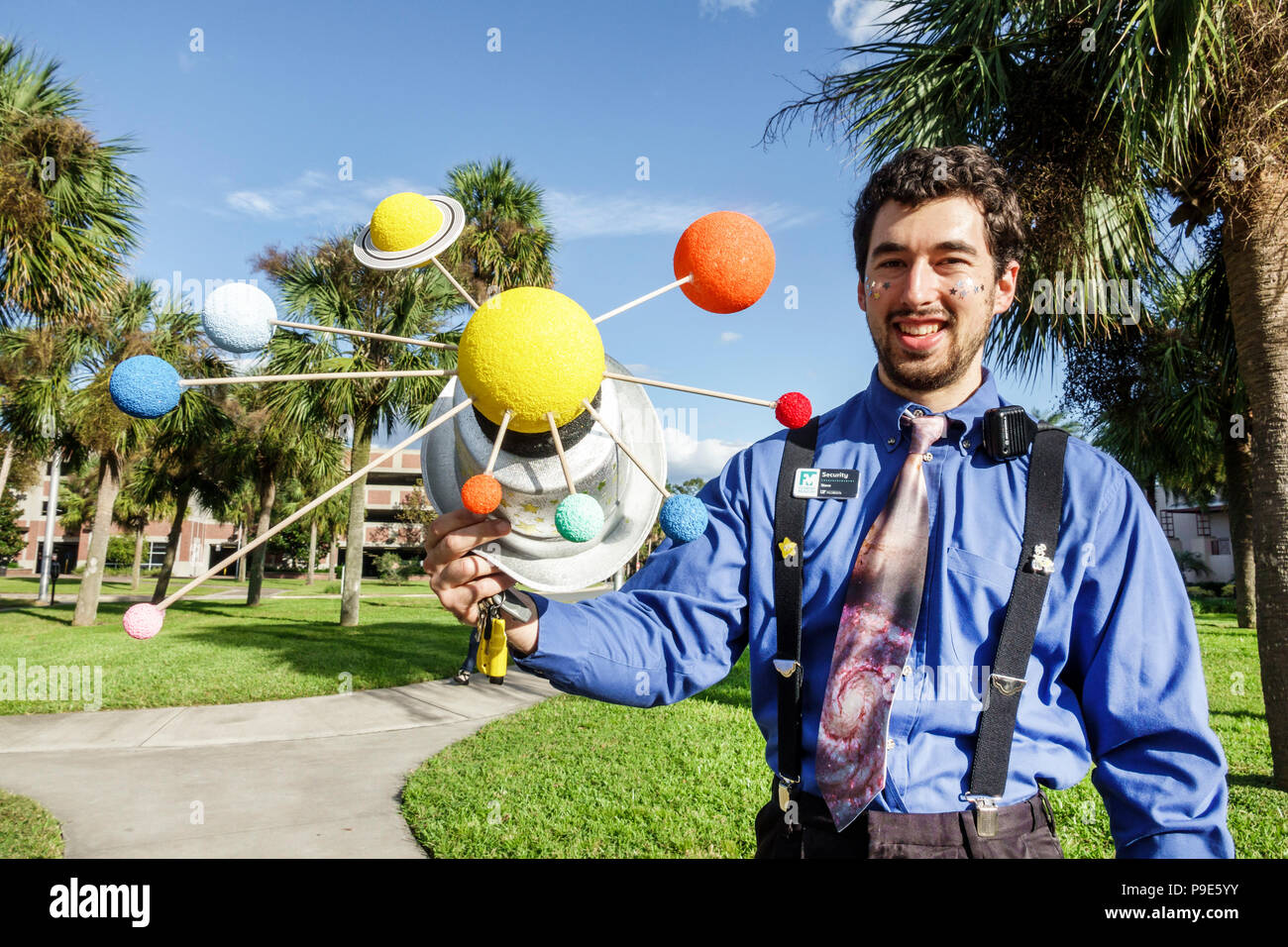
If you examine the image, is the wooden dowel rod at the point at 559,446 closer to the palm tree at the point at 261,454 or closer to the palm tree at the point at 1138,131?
the palm tree at the point at 1138,131

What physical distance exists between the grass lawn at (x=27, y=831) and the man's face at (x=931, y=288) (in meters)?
4.65

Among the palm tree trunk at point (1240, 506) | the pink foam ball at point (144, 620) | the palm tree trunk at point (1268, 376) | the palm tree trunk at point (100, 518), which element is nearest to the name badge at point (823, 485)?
the pink foam ball at point (144, 620)

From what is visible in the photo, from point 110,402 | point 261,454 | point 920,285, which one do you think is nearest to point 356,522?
point 110,402

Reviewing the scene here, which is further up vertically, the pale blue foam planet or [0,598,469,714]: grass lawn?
the pale blue foam planet

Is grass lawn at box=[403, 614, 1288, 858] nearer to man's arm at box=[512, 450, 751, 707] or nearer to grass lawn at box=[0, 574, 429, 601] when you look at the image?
man's arm at box=[512, 450, 751, 707]

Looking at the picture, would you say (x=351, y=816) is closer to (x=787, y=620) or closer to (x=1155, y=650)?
(x=787, y=620)

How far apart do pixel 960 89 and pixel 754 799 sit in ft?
15.8

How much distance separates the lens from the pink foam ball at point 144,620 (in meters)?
0.90

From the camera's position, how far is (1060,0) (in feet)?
16.1

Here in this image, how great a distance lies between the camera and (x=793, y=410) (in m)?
1.07

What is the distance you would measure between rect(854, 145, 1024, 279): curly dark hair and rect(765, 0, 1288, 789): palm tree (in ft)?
11.6

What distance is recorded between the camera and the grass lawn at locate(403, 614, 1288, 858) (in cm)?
416

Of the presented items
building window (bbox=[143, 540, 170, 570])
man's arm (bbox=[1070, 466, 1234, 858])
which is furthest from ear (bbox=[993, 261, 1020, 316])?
building window (bbox=[143, 540, 170, 570])

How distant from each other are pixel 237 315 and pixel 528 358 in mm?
456
